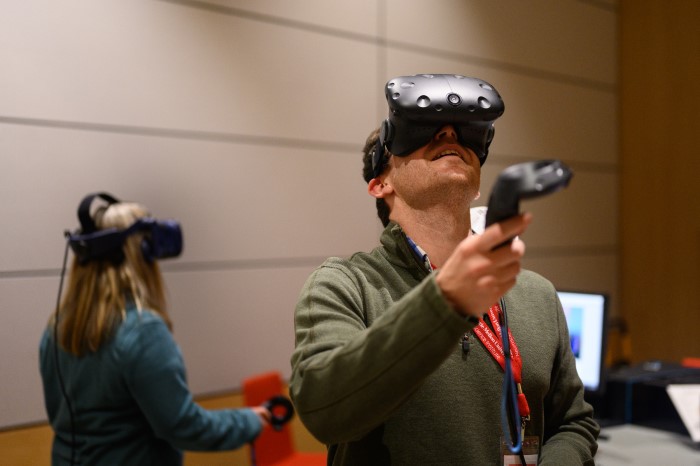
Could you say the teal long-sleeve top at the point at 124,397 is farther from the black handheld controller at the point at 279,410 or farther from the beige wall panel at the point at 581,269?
the beige wall panel at the point at 581,269

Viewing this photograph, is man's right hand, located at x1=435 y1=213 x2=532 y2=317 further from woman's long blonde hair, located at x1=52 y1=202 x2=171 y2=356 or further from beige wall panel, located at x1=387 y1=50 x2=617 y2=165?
beige wall panel, located at x1=387 y1=50 x2=617 y2=165

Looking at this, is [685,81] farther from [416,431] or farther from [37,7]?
[416,431]

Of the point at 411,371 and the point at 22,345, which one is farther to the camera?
the point at 22,345

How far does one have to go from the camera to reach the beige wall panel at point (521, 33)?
343 centimetres

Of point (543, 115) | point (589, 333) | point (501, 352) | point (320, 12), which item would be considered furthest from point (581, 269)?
point (501, 352)

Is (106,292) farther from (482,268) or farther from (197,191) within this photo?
(482,268)

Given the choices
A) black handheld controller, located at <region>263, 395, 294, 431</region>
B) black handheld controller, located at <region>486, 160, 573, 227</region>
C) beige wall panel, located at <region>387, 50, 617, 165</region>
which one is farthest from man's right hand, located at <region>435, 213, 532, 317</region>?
beige wall panel, located at <region>387, 50, 617, 165</region>

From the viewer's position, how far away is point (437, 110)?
106 centimetres

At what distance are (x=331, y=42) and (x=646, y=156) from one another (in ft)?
7.07

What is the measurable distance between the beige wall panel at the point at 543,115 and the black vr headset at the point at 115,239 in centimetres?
166

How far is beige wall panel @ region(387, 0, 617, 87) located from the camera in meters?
3.43

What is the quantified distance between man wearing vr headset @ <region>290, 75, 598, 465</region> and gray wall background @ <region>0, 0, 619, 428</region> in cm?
160

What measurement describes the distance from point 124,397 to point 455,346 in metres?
1.31

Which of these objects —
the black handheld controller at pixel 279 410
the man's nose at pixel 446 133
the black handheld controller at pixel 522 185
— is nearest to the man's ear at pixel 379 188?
the man's nose at pixel 446 133
